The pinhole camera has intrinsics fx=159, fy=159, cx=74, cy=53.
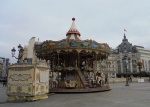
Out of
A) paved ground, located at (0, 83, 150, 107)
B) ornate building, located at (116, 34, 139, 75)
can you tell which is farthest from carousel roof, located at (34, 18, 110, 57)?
ornate building, located at (116, 34, 139, 75)

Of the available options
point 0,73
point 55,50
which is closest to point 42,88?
point 55,50

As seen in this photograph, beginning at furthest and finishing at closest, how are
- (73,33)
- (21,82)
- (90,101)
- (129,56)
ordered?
(129,56) → (73,33) → (21,82) → (90,101)

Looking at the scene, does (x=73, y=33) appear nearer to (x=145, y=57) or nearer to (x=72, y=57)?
(x=72, y=57)

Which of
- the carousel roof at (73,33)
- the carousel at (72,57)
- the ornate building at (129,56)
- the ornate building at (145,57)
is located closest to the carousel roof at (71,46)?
the carousel at (72,57)

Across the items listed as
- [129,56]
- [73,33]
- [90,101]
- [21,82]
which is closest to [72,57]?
[73,33]

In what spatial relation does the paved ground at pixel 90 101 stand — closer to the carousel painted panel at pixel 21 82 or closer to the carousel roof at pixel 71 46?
the carousel painted panel at pixel 21 82

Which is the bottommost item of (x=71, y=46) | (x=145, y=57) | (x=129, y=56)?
(x=71, y=46)

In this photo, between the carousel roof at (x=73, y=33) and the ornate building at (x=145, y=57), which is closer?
the carousel roof at (x=73, y=33)

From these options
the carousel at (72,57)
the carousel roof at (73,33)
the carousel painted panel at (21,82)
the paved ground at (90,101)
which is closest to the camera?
the paved ground at (90,101)

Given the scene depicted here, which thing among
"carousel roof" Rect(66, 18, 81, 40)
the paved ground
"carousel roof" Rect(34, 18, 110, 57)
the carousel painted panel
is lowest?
the paved ground

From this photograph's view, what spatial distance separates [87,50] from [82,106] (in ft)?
30.5

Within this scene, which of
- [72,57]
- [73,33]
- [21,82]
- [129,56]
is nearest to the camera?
[21,82]

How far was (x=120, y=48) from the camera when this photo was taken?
350 ft

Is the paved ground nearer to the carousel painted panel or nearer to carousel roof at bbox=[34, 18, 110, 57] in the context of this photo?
the carousel painted panel
